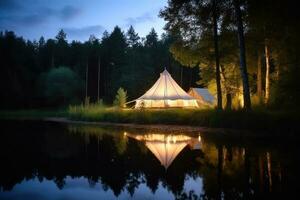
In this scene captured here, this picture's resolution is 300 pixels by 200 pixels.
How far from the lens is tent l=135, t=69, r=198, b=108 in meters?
29.7

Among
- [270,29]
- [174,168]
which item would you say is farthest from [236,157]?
[270,29]

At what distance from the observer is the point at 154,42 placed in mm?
68312

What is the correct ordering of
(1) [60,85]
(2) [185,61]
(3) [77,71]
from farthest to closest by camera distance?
(3) [77,71] < (1) [60,85] < (2) [185,61]

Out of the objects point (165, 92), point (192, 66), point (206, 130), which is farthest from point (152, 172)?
point (165, 92)

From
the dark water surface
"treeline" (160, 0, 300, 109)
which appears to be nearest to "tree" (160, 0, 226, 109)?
"treeline" (160, 0, 300, 109)

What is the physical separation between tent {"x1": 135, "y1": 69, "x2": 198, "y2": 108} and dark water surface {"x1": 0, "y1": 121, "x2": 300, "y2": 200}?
61.9ft

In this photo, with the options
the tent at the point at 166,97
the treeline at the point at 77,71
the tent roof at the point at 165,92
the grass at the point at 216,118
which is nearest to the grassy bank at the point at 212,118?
the grass at the point at 216,118

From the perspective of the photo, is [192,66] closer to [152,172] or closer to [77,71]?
[152,172]

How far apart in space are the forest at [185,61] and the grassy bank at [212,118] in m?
0.82

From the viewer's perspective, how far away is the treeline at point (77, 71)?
5159 cm

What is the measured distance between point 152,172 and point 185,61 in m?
16.7

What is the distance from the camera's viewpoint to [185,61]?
23000 millimetres

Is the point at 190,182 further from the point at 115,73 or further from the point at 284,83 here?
the point at 115,73

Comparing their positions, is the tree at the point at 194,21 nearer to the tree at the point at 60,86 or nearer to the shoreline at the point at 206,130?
the shoreline at the point at 206,130
